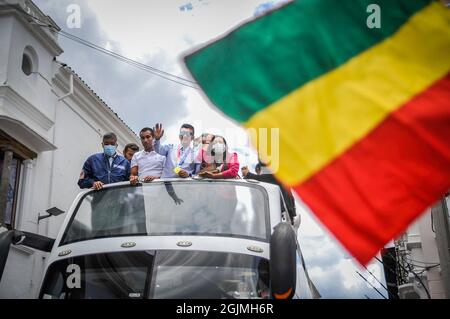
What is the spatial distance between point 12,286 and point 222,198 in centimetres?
406

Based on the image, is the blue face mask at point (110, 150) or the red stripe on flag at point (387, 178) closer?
the red stripe on flag at point (387, 178)

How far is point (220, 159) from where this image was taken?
556 centimetres

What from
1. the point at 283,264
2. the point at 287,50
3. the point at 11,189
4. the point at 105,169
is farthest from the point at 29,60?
the point at 283,264

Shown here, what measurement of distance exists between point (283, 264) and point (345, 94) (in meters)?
1.31

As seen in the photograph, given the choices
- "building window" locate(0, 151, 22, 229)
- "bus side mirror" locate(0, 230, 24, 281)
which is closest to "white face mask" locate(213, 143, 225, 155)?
"bus side mirror" locate(0, 230, 24, 281)

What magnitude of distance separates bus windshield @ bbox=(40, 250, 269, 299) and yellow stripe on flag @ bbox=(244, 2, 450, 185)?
776 mm

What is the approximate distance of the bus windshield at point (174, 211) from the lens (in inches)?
186

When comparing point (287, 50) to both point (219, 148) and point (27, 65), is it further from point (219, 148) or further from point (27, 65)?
point (27, 65)

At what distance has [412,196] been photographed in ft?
12.3

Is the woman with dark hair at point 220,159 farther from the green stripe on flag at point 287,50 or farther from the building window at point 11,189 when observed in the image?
the building window at point 11,189

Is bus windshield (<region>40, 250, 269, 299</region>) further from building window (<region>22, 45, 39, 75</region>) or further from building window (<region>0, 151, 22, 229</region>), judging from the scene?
building window (<region>22, 45, 39, 75</region>)

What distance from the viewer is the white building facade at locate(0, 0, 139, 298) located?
31.2 feet

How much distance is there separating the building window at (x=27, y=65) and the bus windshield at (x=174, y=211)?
589 centimetres

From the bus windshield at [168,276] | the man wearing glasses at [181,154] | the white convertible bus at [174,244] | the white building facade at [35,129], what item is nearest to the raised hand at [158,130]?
the man wearing glasses at [181,154]
